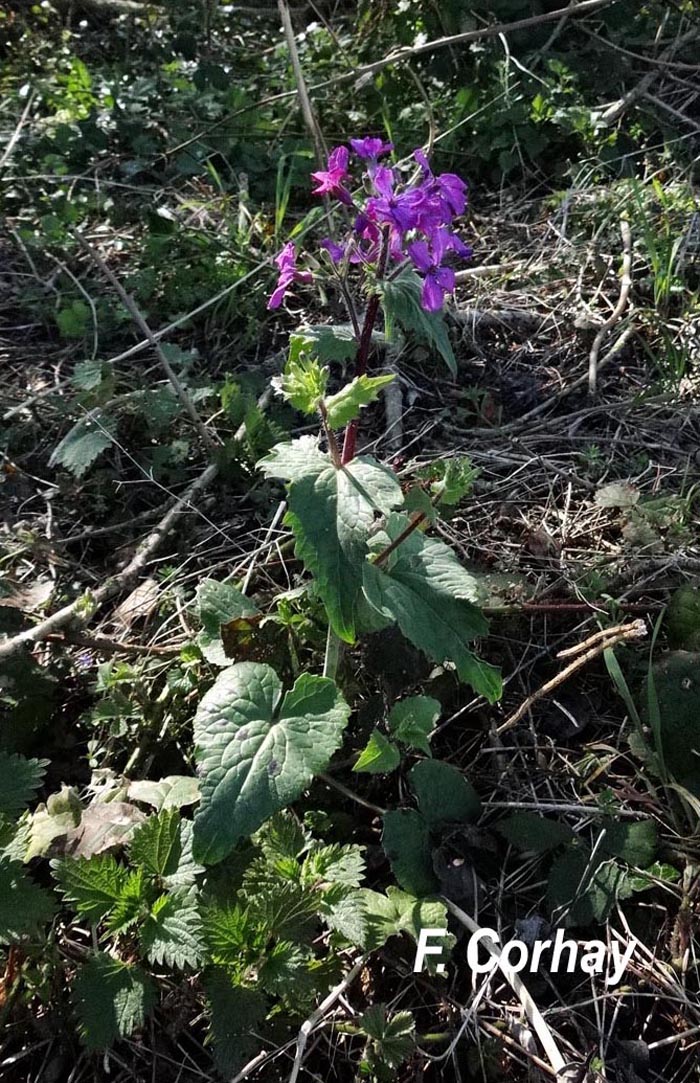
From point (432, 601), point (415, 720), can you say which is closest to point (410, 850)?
point (415, 720)

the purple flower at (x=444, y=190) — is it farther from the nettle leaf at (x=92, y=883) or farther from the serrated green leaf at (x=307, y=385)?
the nettle leaf at (x=92, y=883)

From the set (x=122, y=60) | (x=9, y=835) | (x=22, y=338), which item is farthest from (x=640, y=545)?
Result: (x=122, y=60)

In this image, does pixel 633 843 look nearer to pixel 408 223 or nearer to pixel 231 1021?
pixel 231 1021

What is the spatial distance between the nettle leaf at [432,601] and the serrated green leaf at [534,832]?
0.82 feet

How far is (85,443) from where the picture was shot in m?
2.42

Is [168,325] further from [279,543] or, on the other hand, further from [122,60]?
[122,60]

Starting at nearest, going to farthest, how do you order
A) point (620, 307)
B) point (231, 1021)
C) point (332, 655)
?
point (231, 1021) → point (332, 655) → point (620, 307)

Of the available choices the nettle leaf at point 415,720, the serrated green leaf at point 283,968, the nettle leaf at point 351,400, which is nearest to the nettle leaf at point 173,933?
the serrated green leaf at point 283,968

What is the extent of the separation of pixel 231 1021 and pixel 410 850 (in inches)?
17.0

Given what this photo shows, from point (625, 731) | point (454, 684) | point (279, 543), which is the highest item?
point (279, 543)

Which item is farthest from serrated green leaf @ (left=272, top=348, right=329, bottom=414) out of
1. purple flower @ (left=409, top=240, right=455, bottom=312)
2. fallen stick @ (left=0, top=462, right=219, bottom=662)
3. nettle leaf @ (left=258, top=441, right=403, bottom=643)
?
A: fallen stick @ (left=0, top=462, right=219, bottom=662)

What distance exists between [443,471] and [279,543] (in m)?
0.57

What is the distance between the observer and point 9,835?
1.50 m

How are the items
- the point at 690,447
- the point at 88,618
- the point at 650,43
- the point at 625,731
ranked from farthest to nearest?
the point at 650,43, the point at 690,447, the point at 88,618, the point at 625,731
